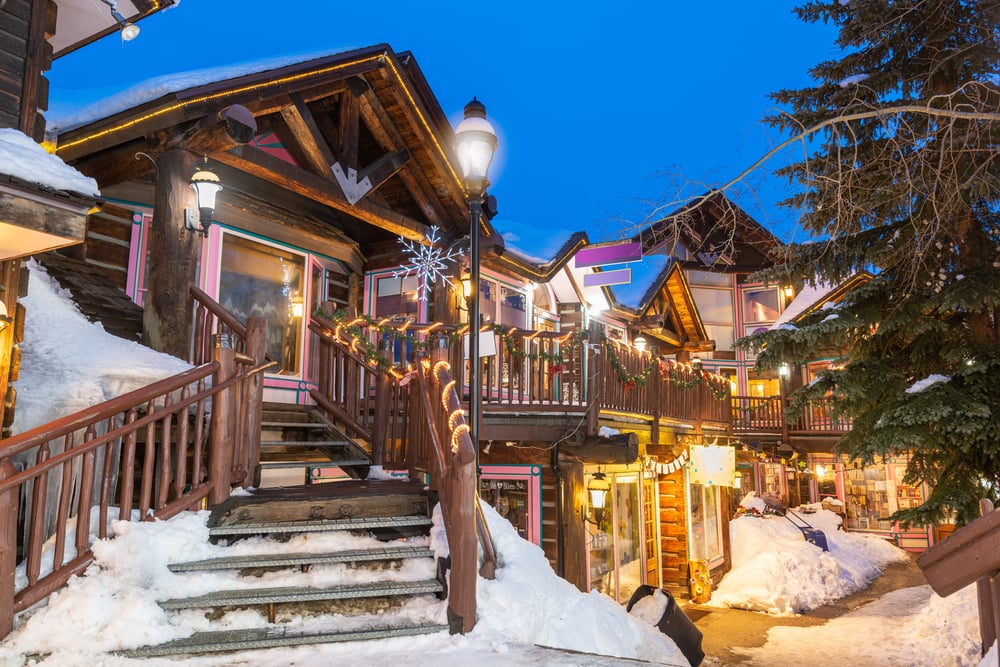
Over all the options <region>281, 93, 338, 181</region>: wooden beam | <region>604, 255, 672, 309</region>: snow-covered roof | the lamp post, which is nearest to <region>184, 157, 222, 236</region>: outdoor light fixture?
<region>281, 93, 338, 181</region>: wooden beam

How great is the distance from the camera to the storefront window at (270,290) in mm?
10805

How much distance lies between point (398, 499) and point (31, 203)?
3776 mm

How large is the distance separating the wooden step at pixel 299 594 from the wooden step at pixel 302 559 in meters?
0.24

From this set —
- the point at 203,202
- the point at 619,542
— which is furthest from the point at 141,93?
the point at 619,542

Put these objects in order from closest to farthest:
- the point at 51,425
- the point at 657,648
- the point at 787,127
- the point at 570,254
Result: the point at 51,425, the point at 657,648, the point at 787,127, the point at 570,254

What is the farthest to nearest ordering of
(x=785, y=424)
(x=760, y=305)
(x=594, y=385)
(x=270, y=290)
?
1. (x=760, y=305)
2. (x=785, y=424)
3. (x=270, y=290)
4. (x=594, y=385)

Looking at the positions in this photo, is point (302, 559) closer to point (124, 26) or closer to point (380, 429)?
point (380, 429)

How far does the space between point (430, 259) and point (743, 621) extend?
9.98 metres

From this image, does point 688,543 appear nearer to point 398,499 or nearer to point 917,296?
point 917,296

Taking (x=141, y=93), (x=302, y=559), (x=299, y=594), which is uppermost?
(x=141, y=93)

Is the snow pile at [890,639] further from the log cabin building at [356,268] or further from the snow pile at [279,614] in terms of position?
the snow pile at [279,614]

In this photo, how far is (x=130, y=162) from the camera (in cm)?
869

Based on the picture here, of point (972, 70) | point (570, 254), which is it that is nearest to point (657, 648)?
point (972, 70)

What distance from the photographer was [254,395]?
6.70m
